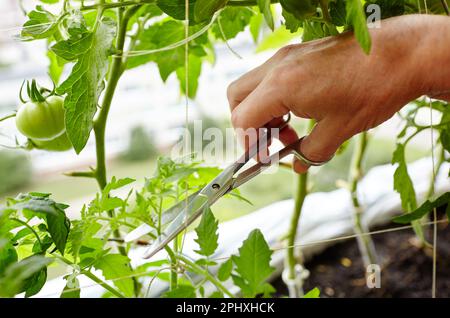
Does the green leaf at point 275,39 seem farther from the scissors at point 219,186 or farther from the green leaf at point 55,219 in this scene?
the green leaf at point 55,219

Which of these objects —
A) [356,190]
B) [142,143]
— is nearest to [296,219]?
[356,190]

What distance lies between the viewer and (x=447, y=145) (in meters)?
0.55

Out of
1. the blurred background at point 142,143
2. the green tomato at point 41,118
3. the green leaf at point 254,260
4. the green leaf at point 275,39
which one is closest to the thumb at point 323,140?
the green leaf at point 254,260

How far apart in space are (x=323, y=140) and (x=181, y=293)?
0.19m

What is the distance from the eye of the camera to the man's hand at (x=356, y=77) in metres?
0.37

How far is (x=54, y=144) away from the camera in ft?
1.74

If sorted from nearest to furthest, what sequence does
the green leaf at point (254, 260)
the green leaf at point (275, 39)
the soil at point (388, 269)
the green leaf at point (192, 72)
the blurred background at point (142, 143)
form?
the green leaf at point (254, 260), the green leaf at point (192, 72), the green leaf at point (275, 39), the soil at point (388, 269), the blurred background at point (142, 143)

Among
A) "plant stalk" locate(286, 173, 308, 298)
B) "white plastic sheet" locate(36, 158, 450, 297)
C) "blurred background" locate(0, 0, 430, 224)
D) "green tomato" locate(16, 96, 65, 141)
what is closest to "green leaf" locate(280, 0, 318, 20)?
"green tomato" locate(16, 96, 65, 141)

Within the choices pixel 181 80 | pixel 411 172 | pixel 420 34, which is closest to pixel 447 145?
pixel 420 34

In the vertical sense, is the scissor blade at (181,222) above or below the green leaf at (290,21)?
below

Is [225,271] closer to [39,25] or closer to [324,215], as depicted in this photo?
[39,25]
